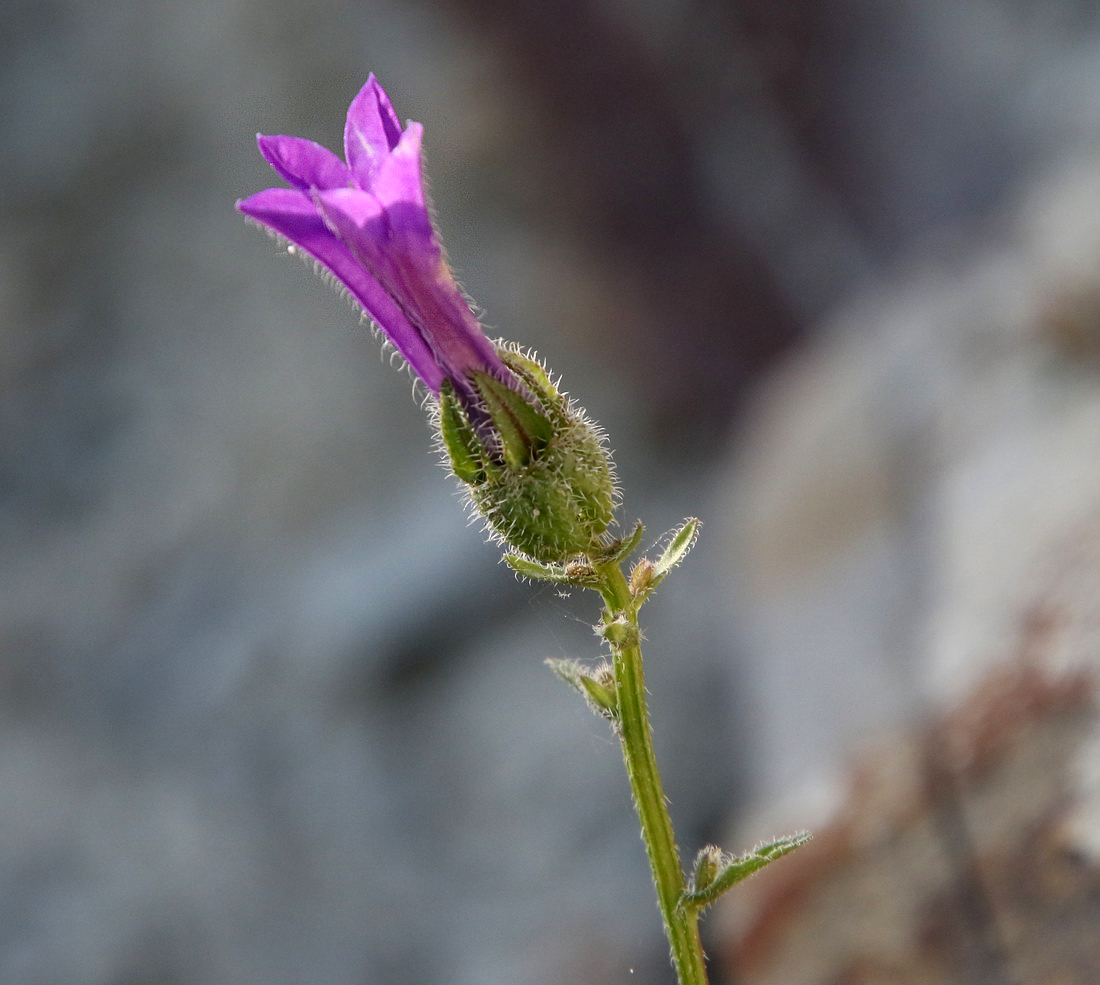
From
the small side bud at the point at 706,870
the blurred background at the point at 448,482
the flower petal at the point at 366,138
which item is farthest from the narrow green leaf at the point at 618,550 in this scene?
the blurred background at the point at 448,482

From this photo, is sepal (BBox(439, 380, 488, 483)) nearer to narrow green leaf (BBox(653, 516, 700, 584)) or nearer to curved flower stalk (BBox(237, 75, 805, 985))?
curved flower stalk (BBox(237, 75, 805, 985))

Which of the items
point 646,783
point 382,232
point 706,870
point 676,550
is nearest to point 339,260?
point 382,232

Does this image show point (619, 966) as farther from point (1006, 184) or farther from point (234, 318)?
point (1006, 184)

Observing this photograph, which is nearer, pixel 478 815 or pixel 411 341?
pixel 411 341

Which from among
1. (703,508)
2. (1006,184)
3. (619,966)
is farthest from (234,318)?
(1006,184)

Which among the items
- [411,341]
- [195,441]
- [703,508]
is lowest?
[411,341]
